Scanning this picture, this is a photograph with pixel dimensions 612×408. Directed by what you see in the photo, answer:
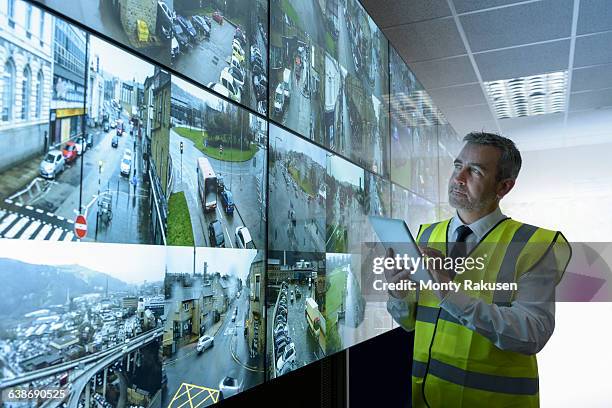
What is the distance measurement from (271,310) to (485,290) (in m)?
0.90

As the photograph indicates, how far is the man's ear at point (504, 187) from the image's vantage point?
1.97m

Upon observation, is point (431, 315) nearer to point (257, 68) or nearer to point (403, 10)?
point (257, 68)

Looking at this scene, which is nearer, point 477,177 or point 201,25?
point 201,25

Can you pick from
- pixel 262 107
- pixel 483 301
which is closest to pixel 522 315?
pixel 483 301

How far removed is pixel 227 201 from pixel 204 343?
36 cm

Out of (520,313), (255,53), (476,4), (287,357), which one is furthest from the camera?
(476,4)

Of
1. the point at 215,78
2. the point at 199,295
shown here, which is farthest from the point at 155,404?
the point at 215,78

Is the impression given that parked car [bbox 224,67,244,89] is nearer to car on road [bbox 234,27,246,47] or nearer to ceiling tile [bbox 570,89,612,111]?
car on road [bbox 234,27,246,47]

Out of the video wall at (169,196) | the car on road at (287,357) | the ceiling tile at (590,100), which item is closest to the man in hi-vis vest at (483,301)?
the video wall at (169,196)

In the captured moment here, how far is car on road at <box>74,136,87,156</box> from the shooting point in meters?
0.77

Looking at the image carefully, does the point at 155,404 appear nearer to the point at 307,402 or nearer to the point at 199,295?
the point at 199,295

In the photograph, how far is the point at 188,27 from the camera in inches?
41.6

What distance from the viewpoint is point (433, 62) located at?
296 cm

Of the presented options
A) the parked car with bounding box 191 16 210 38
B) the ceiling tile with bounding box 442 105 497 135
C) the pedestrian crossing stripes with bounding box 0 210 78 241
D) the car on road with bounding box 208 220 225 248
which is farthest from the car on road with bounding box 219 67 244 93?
the ceiling tile with bounding box 442 105 497 135
